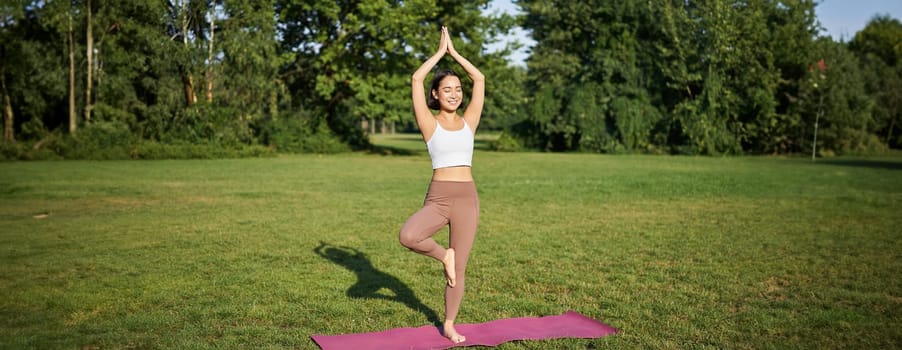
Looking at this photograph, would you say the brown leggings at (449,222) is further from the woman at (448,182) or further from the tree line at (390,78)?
the tree line at (390,78)

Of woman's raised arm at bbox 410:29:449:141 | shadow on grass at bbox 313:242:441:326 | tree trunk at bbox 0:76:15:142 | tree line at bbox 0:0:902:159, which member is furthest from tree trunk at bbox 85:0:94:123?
woman's raised arm at bbox 410:29:449:141

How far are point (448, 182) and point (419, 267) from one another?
3.52m

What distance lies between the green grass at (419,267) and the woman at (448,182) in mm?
829

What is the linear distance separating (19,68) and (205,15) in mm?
8192

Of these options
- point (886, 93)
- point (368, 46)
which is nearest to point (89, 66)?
point (368, 46)

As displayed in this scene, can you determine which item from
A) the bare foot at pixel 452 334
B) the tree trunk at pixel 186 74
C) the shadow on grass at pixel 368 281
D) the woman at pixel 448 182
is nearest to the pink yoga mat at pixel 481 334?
the bare foot at pixel 452 334

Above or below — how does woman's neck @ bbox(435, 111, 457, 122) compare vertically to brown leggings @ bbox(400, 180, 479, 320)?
above

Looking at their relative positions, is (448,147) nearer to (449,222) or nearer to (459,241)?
(449,222)

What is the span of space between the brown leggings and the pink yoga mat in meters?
0.28

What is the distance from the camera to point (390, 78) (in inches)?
1506

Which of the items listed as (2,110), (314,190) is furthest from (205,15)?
(314,190)

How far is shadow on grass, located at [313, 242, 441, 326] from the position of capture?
7.01 meters

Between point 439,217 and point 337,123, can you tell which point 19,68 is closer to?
point 337,123

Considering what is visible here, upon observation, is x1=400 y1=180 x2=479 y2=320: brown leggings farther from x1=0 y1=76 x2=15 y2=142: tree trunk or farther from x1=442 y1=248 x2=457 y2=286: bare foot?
x1=0 y1=76 x2=15 y2=142: tree trunk
